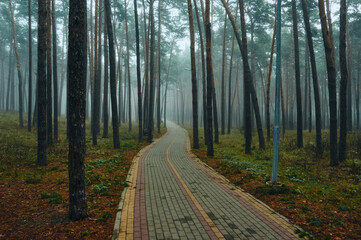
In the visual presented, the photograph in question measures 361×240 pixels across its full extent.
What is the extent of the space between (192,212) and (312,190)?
171 inches

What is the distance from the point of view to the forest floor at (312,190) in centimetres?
500

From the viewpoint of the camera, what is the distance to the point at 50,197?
6.48 meters

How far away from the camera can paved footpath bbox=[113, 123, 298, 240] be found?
14.9 ft

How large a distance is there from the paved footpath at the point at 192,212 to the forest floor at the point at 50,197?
462 mm

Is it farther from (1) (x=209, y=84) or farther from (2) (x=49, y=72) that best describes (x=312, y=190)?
(2) (x=49, y=72)

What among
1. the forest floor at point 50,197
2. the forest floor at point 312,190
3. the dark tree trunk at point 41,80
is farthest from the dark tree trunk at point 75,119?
the dark tree trunk at point 41,80

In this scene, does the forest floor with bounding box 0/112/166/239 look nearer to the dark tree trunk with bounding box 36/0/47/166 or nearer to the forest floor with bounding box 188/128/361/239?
the dark tree trunk with bounding box 36/0/47/166

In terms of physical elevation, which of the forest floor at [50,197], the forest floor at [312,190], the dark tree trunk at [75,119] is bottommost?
the forest floor at [312,190]

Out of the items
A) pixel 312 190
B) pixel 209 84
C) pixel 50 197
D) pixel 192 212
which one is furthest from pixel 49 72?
pixel 312 190

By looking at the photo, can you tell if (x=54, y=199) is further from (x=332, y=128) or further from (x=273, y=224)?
(x=332, y=128)

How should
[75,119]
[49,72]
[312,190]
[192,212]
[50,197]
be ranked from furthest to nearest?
[49,72]
[312,190]
[50,197]
[192,212]
[75,119]

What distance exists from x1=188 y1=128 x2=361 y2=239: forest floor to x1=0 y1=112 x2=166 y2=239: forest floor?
4357 millimetres

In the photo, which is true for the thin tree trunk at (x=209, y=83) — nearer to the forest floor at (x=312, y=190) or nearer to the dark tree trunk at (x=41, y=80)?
the forest floor at (x=312, y=190)

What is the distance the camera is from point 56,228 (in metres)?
4.68
